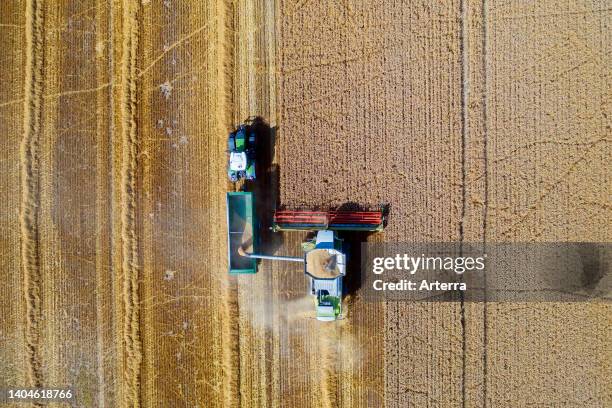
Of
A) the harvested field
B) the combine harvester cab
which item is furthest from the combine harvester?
the harvested field

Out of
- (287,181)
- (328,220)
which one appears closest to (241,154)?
(287,181)

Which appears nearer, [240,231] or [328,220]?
[328,220]

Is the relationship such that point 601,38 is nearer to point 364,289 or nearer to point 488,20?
point 488,20

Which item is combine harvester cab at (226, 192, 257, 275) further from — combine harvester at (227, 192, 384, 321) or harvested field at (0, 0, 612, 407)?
harvested field at (0, 0, 612, 407)

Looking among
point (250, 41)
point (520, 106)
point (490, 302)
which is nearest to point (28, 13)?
point (250, 41)

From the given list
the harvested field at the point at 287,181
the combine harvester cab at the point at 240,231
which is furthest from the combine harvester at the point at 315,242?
the harvested field at the point at 287,181

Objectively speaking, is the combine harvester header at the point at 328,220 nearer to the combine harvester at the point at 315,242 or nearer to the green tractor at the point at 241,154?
the combine harvester at the point at 315,242

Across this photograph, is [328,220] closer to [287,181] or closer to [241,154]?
[287,181]
